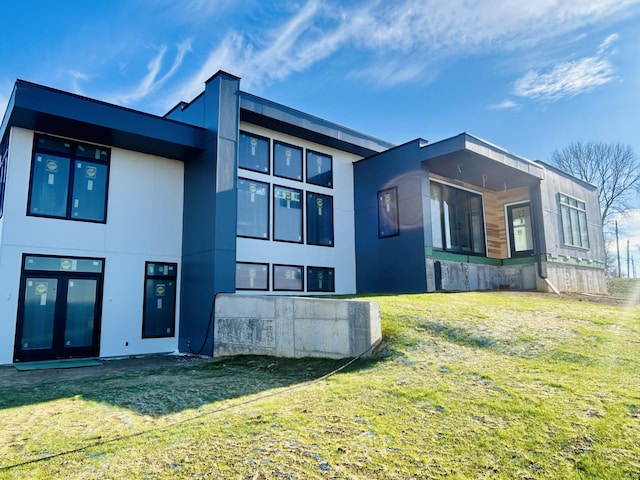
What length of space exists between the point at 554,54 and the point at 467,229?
560cm

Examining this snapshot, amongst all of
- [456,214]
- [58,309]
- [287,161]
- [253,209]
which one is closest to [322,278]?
[253,209]

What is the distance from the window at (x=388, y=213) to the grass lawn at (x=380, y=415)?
232 inches

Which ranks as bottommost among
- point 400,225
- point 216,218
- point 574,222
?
point 216,218

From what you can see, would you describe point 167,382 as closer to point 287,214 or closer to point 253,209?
point 253,209

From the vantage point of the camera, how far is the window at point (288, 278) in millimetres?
11898

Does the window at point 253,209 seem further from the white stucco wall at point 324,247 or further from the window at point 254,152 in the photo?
the window at point 254,152

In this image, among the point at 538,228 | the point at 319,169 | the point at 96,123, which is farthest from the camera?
the point at 538,228

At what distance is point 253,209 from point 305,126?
2.85m

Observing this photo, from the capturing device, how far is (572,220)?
15.8 metres

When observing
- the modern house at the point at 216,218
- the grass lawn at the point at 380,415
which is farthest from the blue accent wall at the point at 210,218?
the grass lawn at the point at 380,415

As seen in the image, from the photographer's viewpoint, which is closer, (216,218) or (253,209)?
(216,218)

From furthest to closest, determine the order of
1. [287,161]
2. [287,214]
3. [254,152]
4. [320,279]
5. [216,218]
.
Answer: [320,279] → [287,161] → [287,214] → [254,152] → [216,218]

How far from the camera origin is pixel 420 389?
4.71m

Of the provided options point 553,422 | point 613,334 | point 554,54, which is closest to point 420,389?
point 553,422
